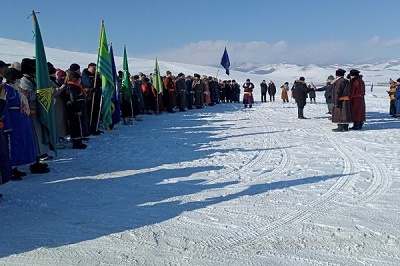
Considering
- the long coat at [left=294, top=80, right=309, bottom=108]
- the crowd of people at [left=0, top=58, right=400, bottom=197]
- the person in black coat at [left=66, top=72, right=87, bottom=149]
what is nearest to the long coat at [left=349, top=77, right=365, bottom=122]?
the crowd of people at [left=0, top=58, right=400, bottom=197]

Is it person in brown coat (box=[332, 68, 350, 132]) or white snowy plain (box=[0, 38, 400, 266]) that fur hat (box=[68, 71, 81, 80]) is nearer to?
white snowy plain (box=[0, 38, 400, 266])

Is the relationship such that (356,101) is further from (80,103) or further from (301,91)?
(80,103)

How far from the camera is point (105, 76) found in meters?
9.98

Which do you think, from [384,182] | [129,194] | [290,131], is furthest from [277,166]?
[290,131]

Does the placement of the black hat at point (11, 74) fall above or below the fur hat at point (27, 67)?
below

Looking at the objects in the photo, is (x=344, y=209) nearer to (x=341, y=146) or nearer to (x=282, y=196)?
(x=282, y=196)

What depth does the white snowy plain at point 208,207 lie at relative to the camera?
3320mm

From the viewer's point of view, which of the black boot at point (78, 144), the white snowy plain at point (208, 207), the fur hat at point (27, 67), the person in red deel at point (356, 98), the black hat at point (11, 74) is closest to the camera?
the white snowy plain at point (208, 207)

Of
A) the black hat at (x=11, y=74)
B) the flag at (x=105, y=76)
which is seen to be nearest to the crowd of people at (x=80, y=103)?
the black hat at (x=11, y=74)

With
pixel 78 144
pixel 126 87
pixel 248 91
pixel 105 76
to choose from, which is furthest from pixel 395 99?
pixel 78 144

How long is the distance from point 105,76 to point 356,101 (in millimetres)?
6714

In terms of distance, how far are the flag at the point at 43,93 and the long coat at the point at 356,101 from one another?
7.88 metres

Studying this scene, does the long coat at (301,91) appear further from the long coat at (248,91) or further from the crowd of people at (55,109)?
the long coat at (248,91)

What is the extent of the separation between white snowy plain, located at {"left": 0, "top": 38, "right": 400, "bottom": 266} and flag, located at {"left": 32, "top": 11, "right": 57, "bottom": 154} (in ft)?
2.01
